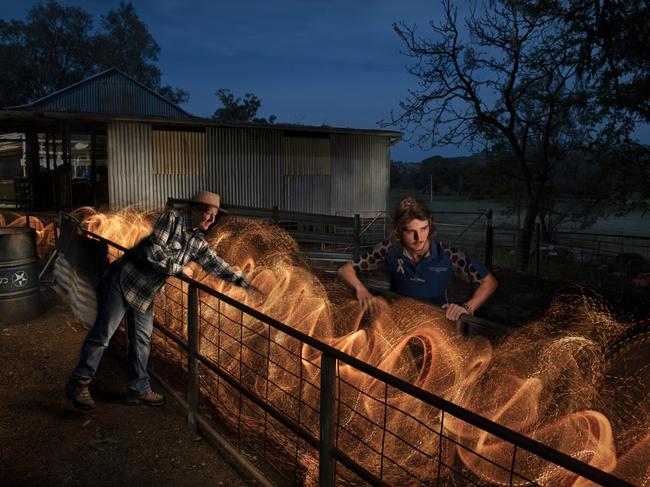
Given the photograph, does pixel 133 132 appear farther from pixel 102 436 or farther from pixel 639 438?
pixel 639 438

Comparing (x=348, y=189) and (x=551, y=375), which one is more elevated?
(x=348, y=189)

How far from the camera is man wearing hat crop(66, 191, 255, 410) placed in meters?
4.50

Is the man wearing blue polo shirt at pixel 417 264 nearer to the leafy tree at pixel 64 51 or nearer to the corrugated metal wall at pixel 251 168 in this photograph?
the corrugated metal wall at pixel 251 168

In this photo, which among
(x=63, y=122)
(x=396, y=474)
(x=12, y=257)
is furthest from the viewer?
(x=63, y=122)

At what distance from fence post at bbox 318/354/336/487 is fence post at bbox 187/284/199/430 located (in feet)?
5.50

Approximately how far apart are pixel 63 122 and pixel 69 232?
429 inches

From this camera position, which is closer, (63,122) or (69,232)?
(69,232)

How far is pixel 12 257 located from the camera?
7.37m

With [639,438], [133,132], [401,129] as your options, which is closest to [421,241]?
[639,438]

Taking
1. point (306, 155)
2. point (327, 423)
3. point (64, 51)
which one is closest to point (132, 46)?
point (64, 51)

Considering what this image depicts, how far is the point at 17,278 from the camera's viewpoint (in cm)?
736

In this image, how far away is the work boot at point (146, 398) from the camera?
4.72 meters

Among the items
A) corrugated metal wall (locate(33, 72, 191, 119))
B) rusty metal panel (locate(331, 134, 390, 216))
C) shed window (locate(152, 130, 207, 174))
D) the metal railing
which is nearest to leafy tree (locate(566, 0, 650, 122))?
the metal railing

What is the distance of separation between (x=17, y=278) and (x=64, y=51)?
53547 millimetres
